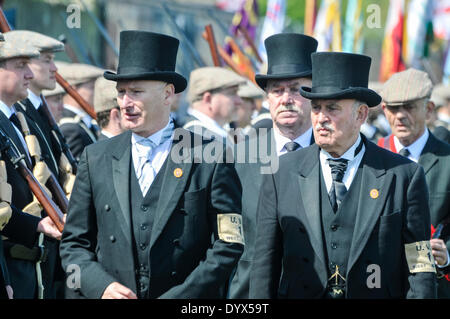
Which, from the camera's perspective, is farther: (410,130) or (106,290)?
(410,130)

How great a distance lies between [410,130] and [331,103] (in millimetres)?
2276

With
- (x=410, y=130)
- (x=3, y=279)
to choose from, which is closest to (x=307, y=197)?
(x=3, y=279)

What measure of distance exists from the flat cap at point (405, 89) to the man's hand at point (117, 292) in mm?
3469

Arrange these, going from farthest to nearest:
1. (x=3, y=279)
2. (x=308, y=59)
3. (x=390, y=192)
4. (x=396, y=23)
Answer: (x=396, y=23) → (x=308, y=59) → (x=390, y=192) → (x=3, y=279)

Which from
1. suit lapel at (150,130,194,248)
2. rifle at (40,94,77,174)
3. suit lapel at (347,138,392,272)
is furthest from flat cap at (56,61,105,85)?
suit lapel at (347,138,392,272)

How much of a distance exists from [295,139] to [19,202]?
7.01 feet

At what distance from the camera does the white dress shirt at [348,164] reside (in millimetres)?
5453

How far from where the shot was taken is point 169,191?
5328 millimetres

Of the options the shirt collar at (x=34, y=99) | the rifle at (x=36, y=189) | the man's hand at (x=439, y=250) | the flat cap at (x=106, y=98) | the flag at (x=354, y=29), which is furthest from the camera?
the flag at (x=354, y=29)

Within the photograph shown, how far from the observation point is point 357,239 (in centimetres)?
521

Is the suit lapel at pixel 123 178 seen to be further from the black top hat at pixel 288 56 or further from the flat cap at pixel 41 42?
the flat cap at pixel 41 42

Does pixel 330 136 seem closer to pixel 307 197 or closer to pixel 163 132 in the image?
pixel 307 197

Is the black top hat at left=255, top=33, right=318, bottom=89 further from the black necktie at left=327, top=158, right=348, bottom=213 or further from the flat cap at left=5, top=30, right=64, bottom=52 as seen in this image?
the flat cap at left=5, top=30, right=64, bottom=52

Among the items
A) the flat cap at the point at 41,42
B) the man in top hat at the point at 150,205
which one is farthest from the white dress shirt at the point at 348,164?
the flat cap at the point at 41,42
